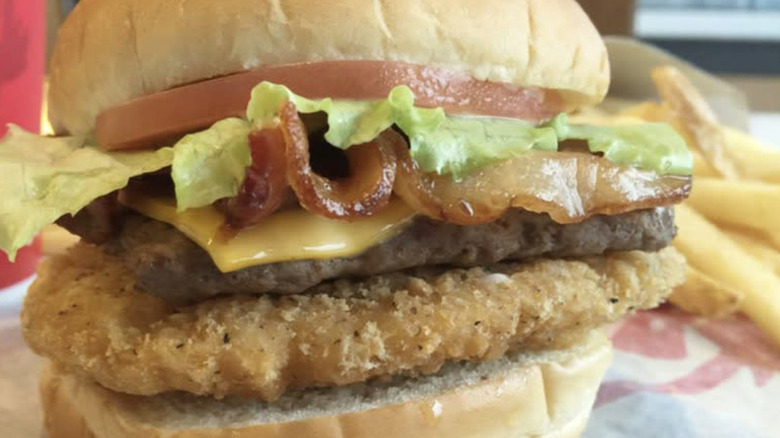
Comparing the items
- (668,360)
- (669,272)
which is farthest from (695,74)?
(669,272)

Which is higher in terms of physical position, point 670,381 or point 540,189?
point 540,189

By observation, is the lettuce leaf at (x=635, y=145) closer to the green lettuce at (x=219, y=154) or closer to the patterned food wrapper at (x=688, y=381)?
the green lettuce at (x=219, y=154)

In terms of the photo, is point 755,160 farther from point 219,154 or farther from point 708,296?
point 219,154

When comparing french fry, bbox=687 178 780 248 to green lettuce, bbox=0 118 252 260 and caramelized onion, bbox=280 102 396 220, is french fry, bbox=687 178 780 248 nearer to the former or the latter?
caramelized onion, bbox=280 102 396 220

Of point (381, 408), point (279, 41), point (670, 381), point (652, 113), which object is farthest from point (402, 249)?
point (652, 113)

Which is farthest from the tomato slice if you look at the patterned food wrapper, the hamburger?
the patterned food wrapper

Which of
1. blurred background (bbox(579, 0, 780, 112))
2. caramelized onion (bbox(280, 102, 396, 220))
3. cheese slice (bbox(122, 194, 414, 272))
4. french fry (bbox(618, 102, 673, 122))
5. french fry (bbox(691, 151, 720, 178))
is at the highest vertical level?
caramelized onion (bbox(280, 102, 396, 220))

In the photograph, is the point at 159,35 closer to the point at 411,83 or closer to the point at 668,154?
the point at 411,83
